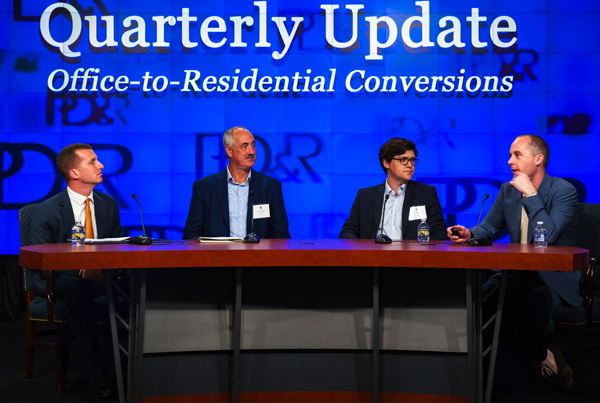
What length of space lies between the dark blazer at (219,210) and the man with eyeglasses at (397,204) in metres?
0.54

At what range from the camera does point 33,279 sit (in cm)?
303

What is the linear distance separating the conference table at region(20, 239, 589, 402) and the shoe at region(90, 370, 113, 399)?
370 mm

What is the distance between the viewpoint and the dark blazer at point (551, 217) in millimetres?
2725

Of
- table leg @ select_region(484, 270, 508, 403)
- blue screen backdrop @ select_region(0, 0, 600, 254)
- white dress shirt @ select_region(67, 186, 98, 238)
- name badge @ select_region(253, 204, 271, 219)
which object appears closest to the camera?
table leg @ select_region(484, 270, 508, 403)

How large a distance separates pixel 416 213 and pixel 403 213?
15 centimetres

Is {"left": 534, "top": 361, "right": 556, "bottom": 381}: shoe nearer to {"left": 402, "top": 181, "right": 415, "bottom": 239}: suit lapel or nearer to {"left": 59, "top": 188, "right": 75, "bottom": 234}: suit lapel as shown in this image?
{"left": 402, "top": 181, "right": 415, "bottom": 239}: suit lapel

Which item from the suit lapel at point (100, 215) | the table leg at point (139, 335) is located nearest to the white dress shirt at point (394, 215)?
the table leg at point (139, 335)

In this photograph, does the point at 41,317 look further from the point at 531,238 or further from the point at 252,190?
the point at 531,238

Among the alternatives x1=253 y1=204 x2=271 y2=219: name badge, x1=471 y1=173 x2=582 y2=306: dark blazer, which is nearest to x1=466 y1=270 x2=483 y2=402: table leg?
x1=471 y1=173 x2=582 y2=306: dark blazer

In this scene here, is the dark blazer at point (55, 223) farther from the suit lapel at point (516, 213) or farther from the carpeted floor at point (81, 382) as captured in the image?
the suit lapel at point (516, 213)

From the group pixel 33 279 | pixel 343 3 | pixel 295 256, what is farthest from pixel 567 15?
pixel 33 279

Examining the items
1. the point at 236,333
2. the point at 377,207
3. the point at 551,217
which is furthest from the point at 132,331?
the point at 551,217

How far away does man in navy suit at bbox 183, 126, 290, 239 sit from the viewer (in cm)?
363

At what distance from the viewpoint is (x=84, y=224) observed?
10.3 feet
